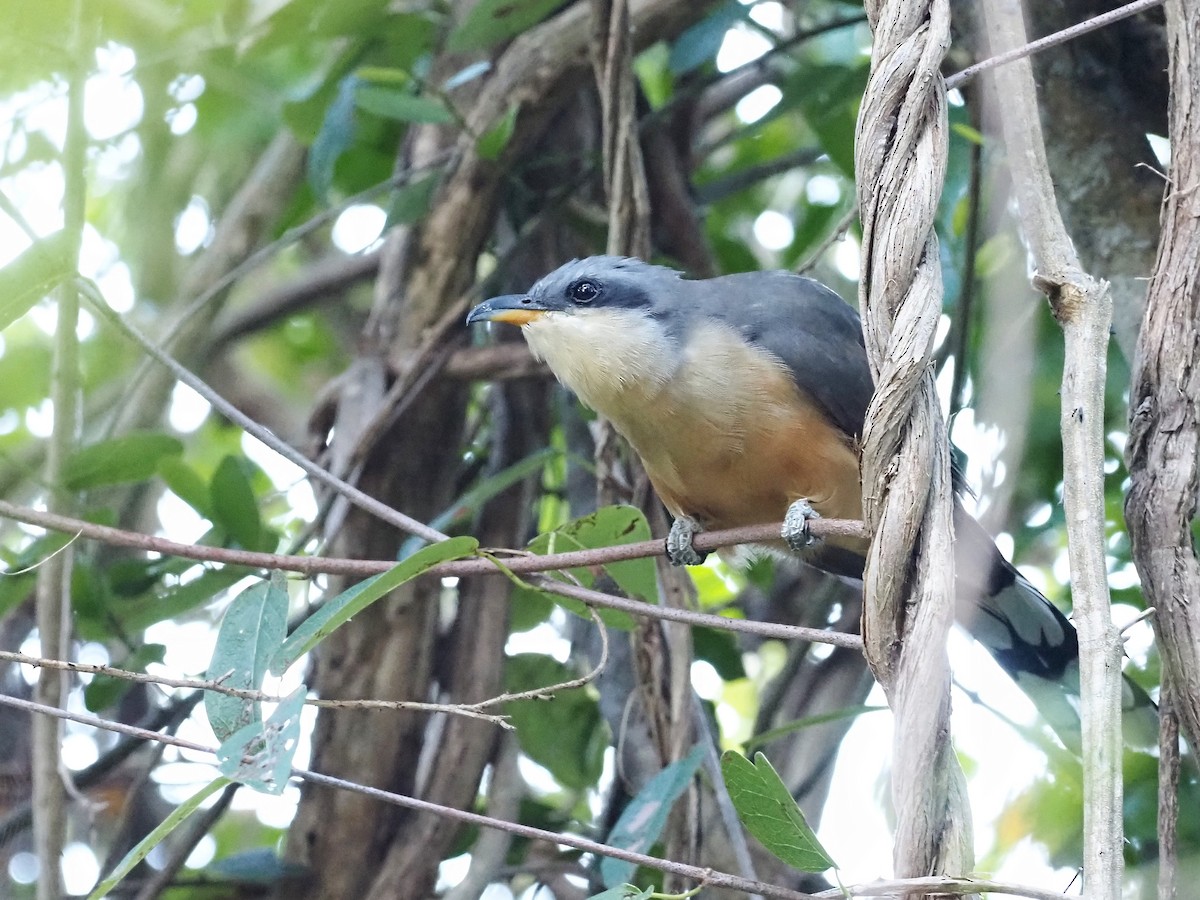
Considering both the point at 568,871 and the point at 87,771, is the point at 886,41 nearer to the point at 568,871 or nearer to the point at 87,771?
the point at 568,871

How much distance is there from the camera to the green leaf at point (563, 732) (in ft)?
11.3

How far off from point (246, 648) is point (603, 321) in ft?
4.56

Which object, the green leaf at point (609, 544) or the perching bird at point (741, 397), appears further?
the perching bird at point (741, 397)

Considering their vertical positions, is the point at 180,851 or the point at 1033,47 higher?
the point at 1033,47

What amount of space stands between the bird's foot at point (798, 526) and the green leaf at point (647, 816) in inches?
19.4

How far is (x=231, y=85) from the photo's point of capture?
12.5 ft

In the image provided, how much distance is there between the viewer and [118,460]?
2924mm

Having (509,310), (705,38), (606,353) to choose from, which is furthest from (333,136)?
(705,38)

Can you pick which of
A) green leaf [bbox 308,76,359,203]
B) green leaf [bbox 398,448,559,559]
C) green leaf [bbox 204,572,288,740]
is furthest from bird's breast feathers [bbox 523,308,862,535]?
green leaf [bbox 204,572,288,740]

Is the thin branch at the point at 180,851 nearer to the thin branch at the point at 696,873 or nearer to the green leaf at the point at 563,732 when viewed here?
the green leaf at the point at 563,732

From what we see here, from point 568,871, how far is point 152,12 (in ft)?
8.42

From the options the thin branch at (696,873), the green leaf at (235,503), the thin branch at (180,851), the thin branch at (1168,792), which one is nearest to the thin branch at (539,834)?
the thin branch at (696,873)

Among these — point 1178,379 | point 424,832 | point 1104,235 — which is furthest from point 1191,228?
point 424,832

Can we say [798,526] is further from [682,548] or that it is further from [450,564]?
[450,564]
